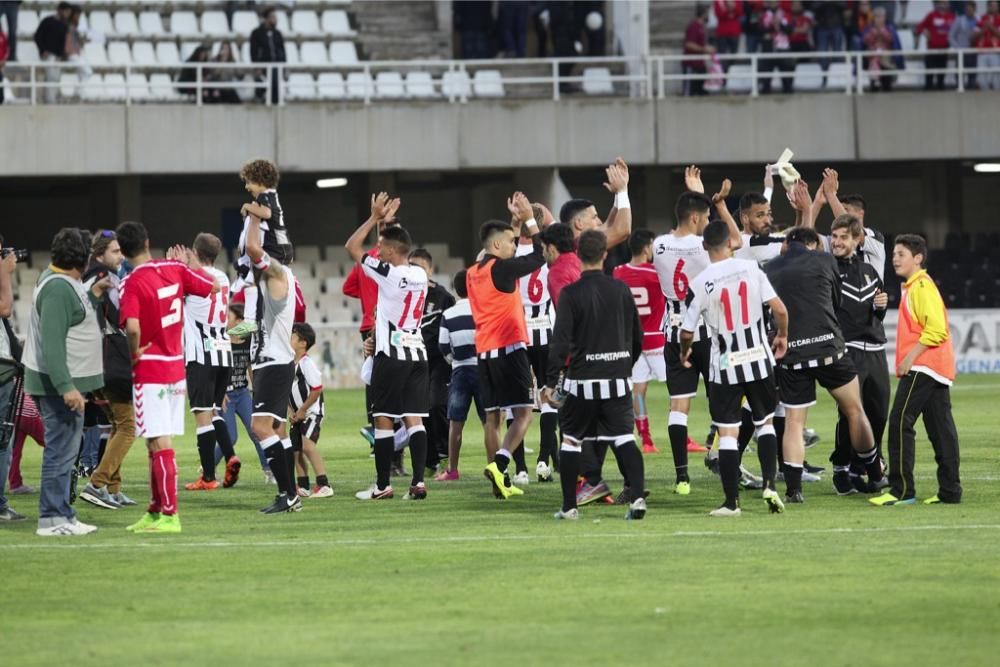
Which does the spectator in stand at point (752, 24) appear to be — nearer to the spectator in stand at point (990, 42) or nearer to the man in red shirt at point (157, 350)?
the spectator in stand at point (990, 42)

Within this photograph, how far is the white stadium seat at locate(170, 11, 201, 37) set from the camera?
35.8m

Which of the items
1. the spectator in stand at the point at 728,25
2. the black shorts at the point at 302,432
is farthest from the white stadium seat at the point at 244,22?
the black shorts at the point at 302,432

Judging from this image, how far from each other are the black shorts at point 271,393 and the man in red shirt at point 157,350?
1.15 meters

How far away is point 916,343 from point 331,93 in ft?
77.3

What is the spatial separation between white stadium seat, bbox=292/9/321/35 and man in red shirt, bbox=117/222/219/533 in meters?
26.0

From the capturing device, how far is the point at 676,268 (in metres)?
14.6

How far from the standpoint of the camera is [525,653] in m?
7.20

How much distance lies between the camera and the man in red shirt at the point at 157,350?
1116 centimetres

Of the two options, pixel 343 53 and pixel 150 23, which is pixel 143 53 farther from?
pixel 343 53

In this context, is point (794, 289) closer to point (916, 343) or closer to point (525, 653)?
point (916, 343)

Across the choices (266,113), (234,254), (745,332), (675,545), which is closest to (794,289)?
(745,332)

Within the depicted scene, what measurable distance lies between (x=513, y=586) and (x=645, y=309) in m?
8.05

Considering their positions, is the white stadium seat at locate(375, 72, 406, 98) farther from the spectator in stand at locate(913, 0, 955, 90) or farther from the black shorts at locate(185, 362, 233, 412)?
the black shorts at locate(185, 362, 233, 412)

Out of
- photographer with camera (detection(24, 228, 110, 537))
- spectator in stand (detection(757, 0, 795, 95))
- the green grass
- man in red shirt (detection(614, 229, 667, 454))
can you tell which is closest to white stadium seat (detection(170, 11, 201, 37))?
spectator in stand (detection(757, 0, 795, 95))
